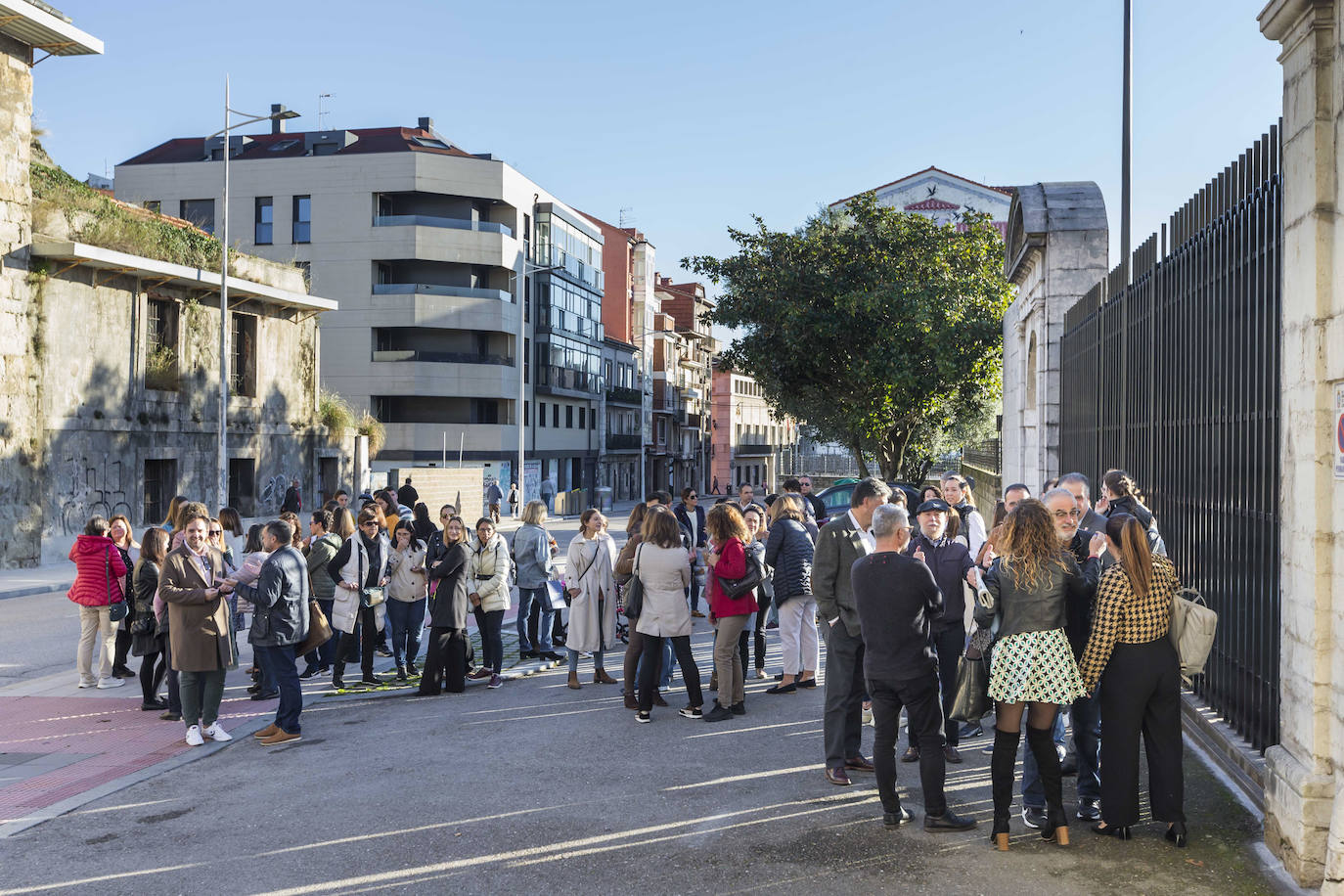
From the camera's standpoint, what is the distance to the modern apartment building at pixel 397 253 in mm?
46375

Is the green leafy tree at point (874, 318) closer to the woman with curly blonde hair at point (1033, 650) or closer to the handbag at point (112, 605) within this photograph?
the handbag at point (112, 605)

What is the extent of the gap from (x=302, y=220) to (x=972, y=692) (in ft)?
152

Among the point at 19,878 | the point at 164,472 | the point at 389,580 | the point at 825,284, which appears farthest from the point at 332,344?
the point at 19,878

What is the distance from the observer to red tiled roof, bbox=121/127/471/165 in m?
47.8

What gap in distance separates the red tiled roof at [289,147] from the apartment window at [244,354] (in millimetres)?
17828

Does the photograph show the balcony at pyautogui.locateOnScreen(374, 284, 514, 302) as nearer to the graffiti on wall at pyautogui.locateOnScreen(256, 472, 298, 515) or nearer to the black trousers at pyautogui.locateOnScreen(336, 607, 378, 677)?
the graffiti on wall at pyautogui.locateOnScreen(256, 472, 298, 515)

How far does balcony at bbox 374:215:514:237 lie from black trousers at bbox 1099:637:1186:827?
4397cm

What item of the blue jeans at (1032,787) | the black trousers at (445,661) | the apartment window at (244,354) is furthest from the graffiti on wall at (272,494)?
the blue jeans at (1032,787)

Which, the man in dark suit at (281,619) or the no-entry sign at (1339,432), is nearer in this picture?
the no-entry sign at (1339,432)

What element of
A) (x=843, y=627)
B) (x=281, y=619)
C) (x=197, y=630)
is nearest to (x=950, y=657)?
(x=843, y=627)

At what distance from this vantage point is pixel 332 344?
46.8 metres

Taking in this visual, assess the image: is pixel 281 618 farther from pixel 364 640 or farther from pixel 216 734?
pixel 364 640

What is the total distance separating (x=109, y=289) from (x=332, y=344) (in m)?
21.7

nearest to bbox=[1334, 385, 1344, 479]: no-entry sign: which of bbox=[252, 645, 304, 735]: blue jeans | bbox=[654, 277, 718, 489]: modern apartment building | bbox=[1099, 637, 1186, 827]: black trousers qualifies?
bbox=[1099, 637, 1186, 827]: black trousers
